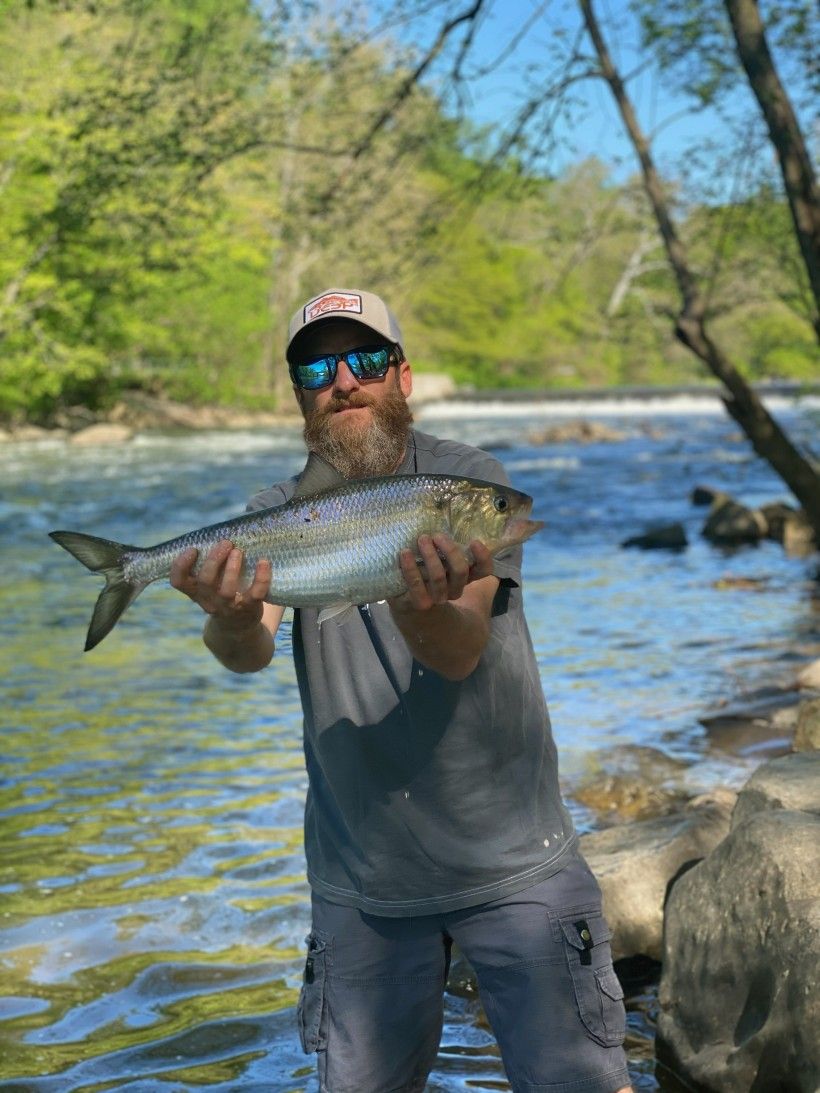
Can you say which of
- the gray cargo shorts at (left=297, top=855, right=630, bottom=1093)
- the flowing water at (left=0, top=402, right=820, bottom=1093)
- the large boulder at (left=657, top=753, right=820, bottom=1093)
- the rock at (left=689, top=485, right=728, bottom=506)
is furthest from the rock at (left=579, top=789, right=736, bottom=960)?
the rock at (left=689, top=485, right=728, bottom=506)

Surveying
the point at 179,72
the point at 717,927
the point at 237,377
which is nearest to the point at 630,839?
the point at 717,927

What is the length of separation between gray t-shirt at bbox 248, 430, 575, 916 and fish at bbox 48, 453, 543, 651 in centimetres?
16

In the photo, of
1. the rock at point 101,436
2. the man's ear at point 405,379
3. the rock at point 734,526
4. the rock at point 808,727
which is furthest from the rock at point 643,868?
the rock at point 101,436

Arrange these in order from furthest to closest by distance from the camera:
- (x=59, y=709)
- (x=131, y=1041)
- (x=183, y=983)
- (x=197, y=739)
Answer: (x=59, y=709) < (x=197, y=739) < (x=183, y=983) < (x=131, y=1041)

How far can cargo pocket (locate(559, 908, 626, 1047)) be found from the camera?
3.07 meters

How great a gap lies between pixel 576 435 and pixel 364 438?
1542 inches

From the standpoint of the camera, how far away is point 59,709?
10.1m

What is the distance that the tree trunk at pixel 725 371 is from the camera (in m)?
12.8

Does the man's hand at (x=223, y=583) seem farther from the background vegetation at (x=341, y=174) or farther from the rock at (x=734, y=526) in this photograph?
the rock at (x=734, y=526)

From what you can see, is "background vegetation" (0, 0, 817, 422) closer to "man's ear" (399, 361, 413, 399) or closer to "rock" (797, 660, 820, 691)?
"rock" (797, 660, 820, 691)

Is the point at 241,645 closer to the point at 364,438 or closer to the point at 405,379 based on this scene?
the point at 364,438

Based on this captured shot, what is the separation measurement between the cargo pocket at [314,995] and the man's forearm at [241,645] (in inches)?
25.8

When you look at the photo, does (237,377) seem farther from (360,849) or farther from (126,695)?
(360,849)

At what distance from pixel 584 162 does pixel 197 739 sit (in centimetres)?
1102
